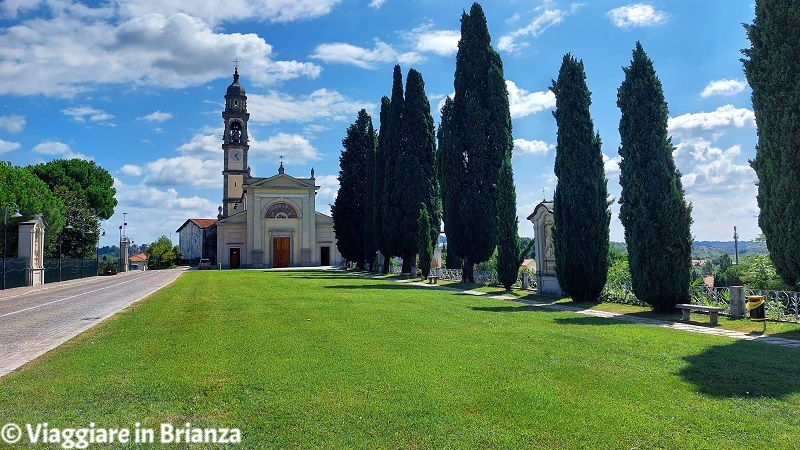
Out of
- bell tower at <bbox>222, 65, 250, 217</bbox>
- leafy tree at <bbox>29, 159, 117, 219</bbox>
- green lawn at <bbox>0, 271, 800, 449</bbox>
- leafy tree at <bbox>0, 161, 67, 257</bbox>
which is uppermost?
bell tower at <bbox>222, 65, 250, 217</bbox>

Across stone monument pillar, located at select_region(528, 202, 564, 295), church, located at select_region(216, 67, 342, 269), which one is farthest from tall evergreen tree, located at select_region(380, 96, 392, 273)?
church, located at select_region(216, 67, 342, 269)

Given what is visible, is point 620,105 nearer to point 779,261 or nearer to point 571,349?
point 779,261

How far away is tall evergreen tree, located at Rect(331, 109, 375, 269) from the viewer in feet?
149

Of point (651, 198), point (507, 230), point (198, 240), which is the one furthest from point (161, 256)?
point (651, 198)

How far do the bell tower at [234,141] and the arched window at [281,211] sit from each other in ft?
34.1

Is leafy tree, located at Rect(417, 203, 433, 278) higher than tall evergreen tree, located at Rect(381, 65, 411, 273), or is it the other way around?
tall evergreen tree, located at Rect(381, 65, 411, 273)

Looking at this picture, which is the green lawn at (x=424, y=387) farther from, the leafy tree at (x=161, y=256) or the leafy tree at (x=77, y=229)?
the leafy tree at (x=161, y=256)

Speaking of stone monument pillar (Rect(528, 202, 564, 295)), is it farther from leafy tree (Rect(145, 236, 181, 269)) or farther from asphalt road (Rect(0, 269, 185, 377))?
leafy tree (Rect(145, 236, 181, 269))

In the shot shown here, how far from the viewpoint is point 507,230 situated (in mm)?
23641

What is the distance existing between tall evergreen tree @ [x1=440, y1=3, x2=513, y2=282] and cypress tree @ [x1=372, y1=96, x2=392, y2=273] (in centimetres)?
1070

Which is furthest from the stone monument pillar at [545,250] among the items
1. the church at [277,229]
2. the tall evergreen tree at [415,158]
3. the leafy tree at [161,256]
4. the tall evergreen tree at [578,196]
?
the leafy tree at [161,256]

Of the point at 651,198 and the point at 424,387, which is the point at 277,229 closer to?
the point at 651,198

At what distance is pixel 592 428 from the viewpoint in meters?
4.36

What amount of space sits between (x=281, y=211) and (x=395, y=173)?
28.6 m
